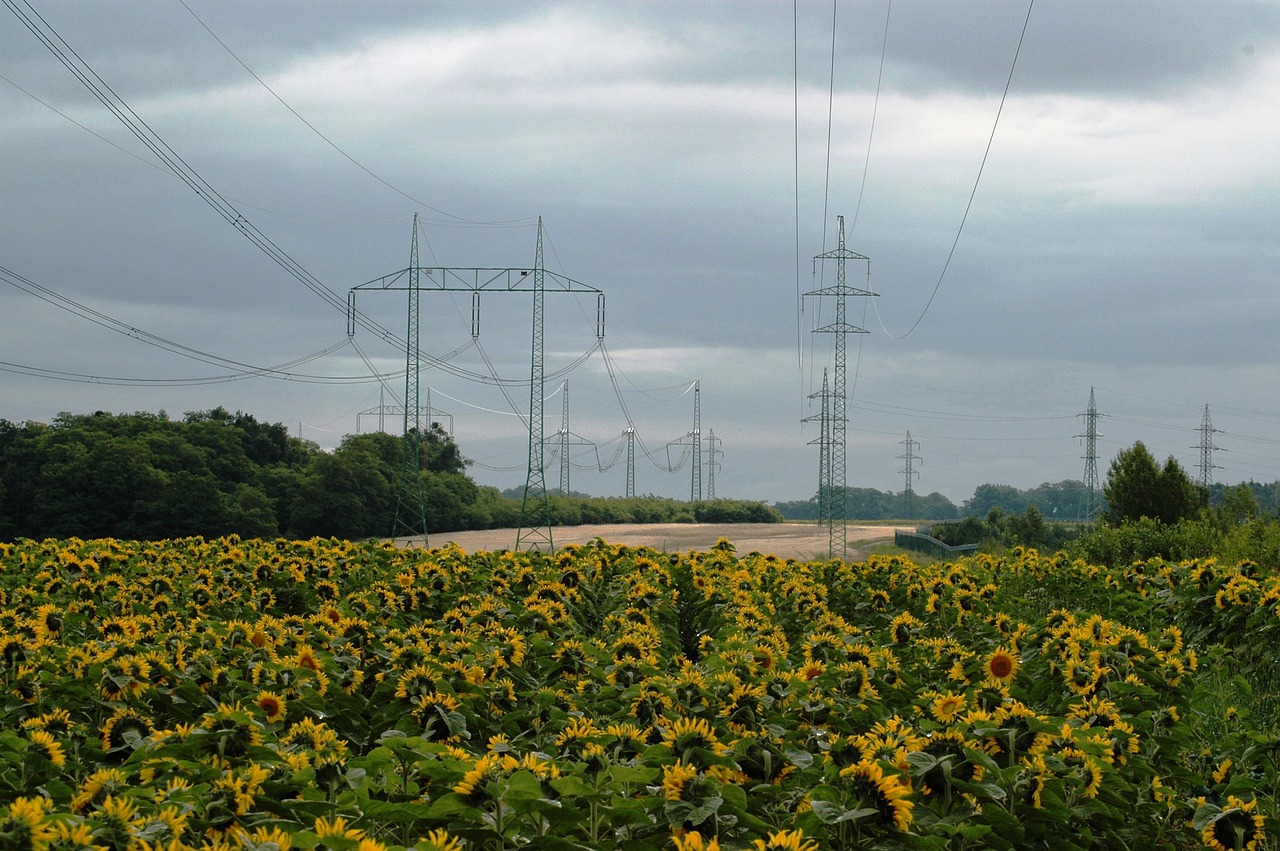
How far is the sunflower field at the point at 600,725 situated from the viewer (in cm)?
336

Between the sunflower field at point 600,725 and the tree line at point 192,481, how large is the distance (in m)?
40.0

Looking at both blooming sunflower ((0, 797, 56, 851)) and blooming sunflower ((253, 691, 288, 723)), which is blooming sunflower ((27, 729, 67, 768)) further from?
blooming sunflower ((0, 797, 56, 851))

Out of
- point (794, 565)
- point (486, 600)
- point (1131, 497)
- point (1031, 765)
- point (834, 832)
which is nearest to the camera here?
point (834, 832)

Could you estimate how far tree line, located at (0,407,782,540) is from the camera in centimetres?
4700

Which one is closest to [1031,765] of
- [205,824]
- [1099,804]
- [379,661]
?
[1099,804]

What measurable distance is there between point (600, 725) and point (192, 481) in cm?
4682

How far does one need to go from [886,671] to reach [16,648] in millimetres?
4877

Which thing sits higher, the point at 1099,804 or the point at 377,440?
the point at 377,440

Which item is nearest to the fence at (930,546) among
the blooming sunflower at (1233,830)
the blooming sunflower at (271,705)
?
the blooming sunflower at (1233,830)

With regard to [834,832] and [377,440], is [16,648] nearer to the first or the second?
[834,832]

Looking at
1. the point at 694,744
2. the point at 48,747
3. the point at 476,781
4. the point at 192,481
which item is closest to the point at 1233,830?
the point at 694,744

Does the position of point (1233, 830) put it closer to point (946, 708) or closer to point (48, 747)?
point (946, 708)

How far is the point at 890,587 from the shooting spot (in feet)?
38.3

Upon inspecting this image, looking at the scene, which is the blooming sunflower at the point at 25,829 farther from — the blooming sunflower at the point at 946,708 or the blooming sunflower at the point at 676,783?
the blooming sunflower at the point at 946,708
